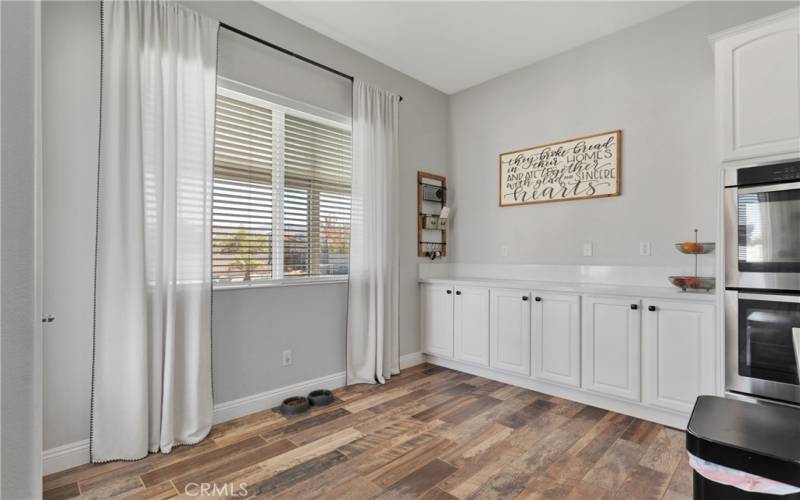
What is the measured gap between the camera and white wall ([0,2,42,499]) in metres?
0.35

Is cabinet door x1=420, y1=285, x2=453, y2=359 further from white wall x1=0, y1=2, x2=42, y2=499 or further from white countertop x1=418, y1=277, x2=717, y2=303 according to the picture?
white wall x1=0, y1=2, x2=42, y2=499

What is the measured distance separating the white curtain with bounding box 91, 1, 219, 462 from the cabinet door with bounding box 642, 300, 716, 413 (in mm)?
2893

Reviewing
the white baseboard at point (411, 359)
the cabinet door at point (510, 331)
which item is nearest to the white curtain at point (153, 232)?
the white baseboard at point (411, 359)

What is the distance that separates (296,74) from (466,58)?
5.25 ft

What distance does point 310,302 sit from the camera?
126 inches

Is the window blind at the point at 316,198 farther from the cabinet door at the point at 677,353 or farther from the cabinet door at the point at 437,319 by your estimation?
the cabinet door at the point at 677,353

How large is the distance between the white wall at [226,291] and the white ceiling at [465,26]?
177 millimetres

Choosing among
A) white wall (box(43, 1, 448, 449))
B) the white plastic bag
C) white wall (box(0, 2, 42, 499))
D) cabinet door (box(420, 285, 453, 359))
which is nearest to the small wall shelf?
white wall (box(43, 1, 448, 449))

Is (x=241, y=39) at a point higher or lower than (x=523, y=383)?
higher

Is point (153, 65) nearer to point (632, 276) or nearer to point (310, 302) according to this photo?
point (310, 302)

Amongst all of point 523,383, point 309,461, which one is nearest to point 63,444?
point 309,461

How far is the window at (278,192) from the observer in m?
2.73

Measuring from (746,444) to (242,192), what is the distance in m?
2.86

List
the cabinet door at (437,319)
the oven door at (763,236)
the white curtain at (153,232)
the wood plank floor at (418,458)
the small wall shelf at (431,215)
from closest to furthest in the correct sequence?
the wood plank floor at (418,458) < the oven door at (763,236) < the white curtain at (153,232) < the cabinet door at (437,319) < the small wall shelf at (431,215)
